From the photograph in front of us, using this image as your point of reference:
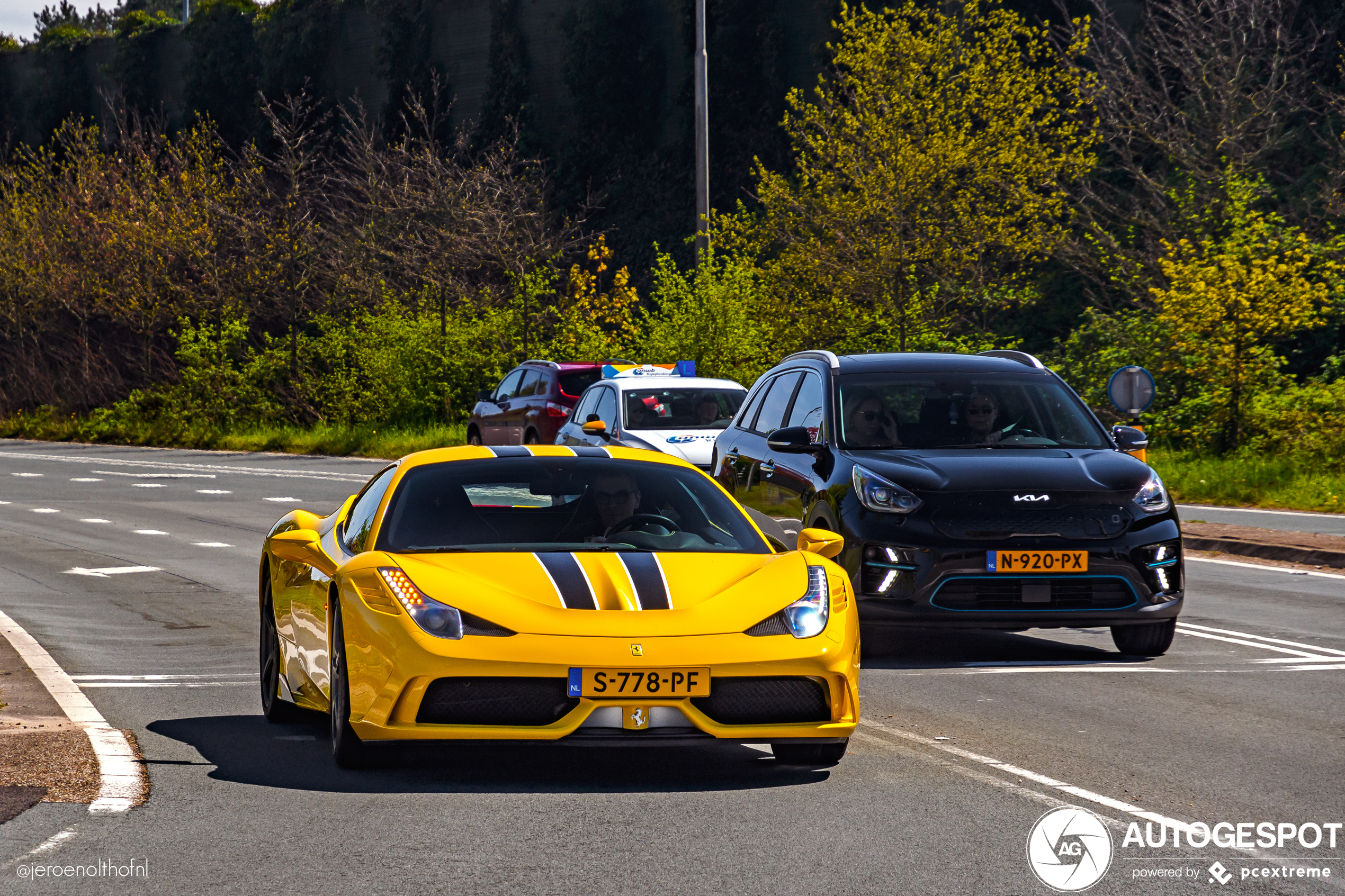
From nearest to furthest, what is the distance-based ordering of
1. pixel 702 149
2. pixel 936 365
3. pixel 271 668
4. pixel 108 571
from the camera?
pixel 271 668 < pixel 936 365 < pixel 108 571 < pixel 702 149

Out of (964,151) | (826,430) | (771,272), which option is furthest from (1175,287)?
(826,430)

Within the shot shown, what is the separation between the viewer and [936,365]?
37.8 feet

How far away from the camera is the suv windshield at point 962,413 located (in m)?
11.0

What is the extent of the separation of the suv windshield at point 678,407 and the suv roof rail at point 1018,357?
24.1 feet

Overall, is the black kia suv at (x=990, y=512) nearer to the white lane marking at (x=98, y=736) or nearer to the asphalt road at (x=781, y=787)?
the asphalt road at (x=781, y=787)

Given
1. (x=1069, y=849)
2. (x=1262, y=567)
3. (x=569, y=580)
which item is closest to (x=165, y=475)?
(x=1262, y=567)

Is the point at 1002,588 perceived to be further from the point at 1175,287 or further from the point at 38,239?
the point at 38,239

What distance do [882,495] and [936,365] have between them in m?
1.68

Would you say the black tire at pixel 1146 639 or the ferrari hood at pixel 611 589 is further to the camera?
the black tire at pixel 1146 639

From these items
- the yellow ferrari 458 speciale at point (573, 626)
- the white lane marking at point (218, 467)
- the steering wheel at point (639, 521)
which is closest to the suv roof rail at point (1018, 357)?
the yellow ferrari 458 speciale at point (573, 626)

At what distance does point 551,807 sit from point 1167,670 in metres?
4.66

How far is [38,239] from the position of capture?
5041 centimetres

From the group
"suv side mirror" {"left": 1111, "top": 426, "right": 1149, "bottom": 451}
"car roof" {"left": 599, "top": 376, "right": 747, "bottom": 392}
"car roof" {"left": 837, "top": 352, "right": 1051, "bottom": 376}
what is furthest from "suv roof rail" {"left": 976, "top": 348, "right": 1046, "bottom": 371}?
"car roof" {"left": 599, "top": 376, "right": 747, "bottom": 392}

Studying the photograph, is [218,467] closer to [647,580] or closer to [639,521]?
[639,521]
